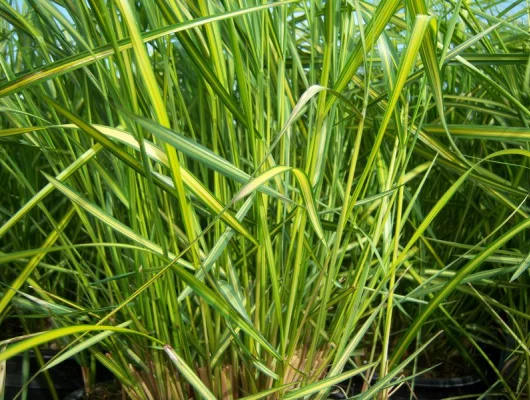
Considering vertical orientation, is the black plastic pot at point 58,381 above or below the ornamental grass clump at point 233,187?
below

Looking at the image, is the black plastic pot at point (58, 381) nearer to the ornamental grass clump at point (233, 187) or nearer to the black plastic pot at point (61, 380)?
the black plastic pot at point (61, 380)

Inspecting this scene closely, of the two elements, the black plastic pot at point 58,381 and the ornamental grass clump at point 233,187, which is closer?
the ornamental grass clump at point 233,187

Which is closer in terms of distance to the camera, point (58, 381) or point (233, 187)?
point (233, 187)

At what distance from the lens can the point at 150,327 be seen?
667 millimetres

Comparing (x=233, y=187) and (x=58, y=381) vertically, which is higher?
(x=233, y=187)

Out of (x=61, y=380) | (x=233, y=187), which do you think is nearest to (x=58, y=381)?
(x=61, y=380)

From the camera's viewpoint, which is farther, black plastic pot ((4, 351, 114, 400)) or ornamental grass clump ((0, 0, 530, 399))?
black plastic pot ((4, 351, 114, 400))

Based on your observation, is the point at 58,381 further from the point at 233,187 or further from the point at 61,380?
the point at 233,187

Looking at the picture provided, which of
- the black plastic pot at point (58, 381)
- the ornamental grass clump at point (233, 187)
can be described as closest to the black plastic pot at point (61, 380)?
the black plastic pot at point (58, 381)

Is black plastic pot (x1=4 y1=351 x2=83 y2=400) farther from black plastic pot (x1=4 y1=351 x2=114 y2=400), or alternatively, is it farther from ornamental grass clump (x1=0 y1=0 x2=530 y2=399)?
ornamental grass clump (x1=0 y1=0 x2=530 y2=399)

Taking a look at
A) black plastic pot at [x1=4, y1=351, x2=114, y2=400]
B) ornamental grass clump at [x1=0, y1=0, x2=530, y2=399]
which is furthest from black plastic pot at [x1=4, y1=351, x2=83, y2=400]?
ornamental grass clump at [x1=0, y1=0, x2=530, y2=399]

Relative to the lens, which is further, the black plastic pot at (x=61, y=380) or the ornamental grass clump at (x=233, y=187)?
the black plastic pot at (x=61, y=380)

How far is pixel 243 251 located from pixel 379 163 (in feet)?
0.63

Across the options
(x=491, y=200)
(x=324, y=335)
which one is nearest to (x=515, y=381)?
(x=491, y=200)
